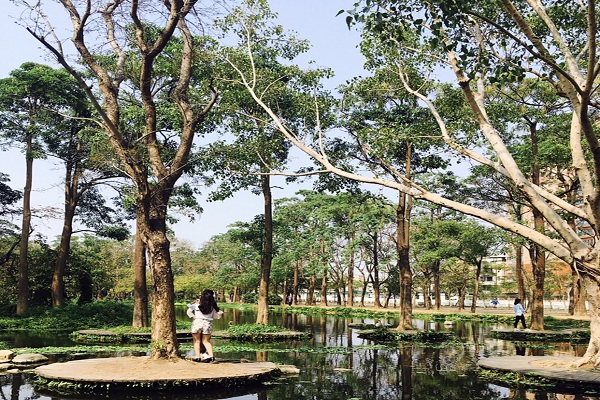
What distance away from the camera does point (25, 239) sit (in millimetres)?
28062

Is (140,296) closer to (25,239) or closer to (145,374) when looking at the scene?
(25,239)

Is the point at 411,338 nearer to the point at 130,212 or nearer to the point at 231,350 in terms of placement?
the point at 231,350

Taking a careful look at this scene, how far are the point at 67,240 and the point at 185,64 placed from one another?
19997 millimetres

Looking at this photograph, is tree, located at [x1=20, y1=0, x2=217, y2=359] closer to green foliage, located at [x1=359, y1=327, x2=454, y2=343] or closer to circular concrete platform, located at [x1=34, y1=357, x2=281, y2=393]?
circular concrete platform, located at [x1=34, y1=357, x2=281, y2=393]

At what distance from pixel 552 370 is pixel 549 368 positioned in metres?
0.34

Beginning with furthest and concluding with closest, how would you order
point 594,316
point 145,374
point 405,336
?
point 405,336
point 594,316
point 145,374

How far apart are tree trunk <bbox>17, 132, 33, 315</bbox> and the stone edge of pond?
78.5 ft

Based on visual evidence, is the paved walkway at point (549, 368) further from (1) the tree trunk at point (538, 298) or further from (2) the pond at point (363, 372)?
(1) the tree trunk at point (538, 298)

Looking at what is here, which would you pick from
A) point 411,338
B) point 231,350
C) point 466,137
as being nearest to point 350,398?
point 231,350

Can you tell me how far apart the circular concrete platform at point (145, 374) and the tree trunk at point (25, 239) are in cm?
1958

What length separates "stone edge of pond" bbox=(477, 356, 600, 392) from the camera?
982 centimetres

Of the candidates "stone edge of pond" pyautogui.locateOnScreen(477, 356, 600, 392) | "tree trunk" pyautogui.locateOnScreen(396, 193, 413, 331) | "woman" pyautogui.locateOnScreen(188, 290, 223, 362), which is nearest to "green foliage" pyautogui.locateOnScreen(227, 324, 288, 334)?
"tree trunk" pyautogui.locateOnScreen(396, 193, 413, 331)

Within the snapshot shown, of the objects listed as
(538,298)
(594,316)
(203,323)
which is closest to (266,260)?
(203,323)

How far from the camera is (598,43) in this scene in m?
12.3
